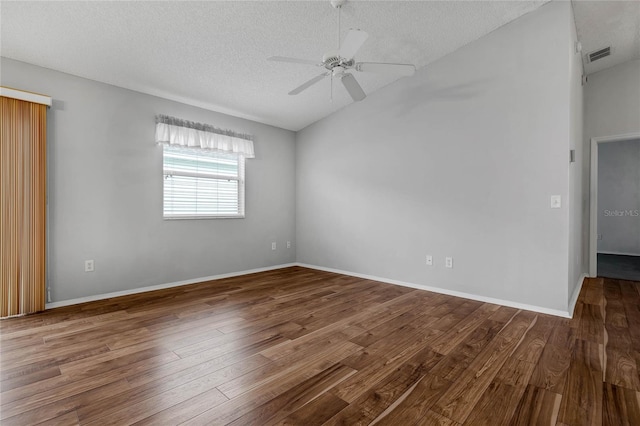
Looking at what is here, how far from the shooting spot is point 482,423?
1364 mm

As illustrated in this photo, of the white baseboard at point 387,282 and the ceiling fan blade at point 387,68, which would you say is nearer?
the ceiling fan blade at point 387,68

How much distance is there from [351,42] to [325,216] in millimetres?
3074

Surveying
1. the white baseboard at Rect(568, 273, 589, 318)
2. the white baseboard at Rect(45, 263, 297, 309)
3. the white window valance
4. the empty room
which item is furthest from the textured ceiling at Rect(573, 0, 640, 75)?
the white baseboard at Rect(45, 263, 297, 309)

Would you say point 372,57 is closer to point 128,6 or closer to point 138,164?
point 128,6

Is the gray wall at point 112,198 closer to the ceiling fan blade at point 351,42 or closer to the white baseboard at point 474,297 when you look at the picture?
the white baseboard at point 474,297

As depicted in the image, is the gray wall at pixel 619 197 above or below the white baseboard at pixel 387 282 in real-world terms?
above

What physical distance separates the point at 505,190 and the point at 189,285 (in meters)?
3.91

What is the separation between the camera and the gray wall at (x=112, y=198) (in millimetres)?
2979

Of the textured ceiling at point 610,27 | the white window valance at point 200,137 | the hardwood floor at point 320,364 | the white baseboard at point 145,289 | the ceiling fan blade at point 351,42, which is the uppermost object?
the textured ceiling at point 610,27

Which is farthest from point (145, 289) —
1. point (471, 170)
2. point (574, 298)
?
point (574, 298)

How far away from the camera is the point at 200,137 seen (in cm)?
399

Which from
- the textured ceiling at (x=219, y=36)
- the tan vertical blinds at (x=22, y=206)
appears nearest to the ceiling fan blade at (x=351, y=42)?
the textured ceiling at (x=219, y=36)

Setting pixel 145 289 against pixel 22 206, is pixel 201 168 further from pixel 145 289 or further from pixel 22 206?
pixel 22 206

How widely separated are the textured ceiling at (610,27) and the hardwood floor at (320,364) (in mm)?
2946
